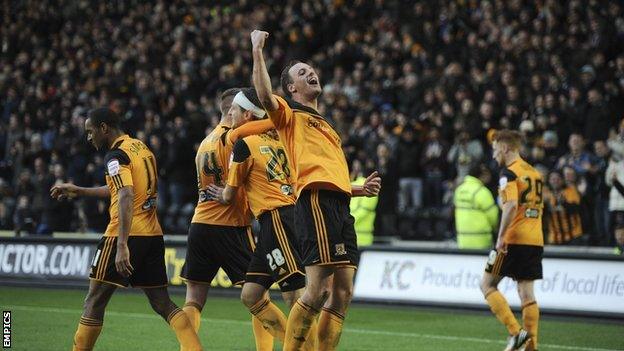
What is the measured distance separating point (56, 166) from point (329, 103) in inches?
249

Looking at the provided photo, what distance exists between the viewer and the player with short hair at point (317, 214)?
27.2 feet

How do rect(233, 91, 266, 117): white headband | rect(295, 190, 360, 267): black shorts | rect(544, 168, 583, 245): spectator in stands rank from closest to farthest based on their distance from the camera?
rect(295, 190, 360, 267): black shorts < rect(233, 91, 266, 117): white headband < rect(544, 168, 583, 245): spectator in stands

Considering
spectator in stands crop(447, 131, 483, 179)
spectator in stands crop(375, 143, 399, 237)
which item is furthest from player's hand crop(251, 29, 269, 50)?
spectator in stands crop(375, 143, 399, 237)

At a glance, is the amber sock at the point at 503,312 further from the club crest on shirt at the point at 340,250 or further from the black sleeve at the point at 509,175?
the club crest on shirt at the point at 340,250

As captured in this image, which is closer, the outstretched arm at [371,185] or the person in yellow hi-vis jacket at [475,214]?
the outstretched arm at [371,185]

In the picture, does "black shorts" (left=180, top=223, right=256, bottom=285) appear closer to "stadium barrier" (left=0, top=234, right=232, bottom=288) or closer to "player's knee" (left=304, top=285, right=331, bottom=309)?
"player's knee" (left=304, top=285, right=331, bottom=309)

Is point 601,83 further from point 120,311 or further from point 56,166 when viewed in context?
point 56,166

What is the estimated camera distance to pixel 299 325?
330 inches

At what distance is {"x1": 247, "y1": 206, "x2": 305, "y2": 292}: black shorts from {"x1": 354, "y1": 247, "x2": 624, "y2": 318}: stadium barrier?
6.87 m

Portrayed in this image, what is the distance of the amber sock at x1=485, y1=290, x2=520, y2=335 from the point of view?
11711mm

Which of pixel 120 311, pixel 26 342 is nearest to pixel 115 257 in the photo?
pixel 26 342

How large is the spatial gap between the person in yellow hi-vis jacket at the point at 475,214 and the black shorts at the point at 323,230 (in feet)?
28.3

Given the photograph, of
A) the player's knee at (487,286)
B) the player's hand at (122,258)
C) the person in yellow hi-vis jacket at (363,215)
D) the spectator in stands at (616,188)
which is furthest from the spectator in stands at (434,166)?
the player's hand at (122,258)

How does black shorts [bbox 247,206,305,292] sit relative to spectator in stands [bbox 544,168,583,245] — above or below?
above
